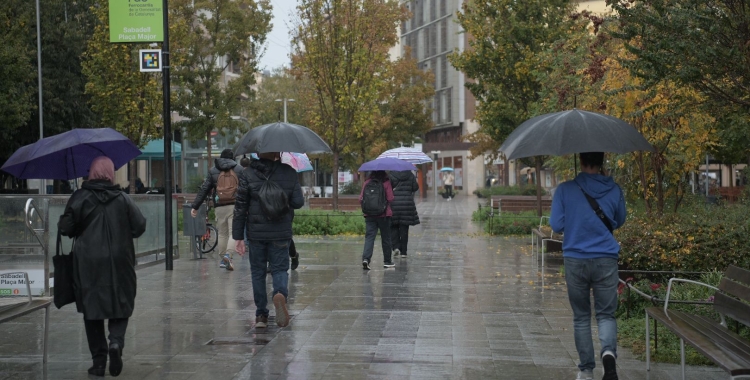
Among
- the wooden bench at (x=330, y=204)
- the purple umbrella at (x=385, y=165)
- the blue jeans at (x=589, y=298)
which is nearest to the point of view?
the blue jeans at (x=589, y=298)

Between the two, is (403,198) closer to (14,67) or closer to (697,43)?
(697,43)

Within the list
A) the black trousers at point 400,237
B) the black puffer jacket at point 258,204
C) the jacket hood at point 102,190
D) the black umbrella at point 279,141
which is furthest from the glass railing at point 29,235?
the black trousers at point 400,237

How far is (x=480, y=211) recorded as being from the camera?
107 feet

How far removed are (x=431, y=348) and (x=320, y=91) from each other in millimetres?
20134

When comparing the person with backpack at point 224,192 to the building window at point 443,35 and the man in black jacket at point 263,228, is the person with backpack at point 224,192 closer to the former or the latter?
the man in black jacket at point 263,228

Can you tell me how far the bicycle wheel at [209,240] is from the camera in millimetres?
18484

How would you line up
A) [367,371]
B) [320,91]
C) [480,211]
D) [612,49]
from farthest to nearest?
[480,211] → [320,91] → [612,49] → [367,371]

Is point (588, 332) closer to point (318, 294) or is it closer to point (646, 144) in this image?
point (646, 144)

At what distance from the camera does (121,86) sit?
29984mm

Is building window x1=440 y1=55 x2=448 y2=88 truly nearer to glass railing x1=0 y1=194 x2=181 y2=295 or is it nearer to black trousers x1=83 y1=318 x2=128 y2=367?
glass railing x1=0 y1=194 x2=181 y2=295

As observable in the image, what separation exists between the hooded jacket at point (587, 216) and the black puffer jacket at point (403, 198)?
1027 centimetres

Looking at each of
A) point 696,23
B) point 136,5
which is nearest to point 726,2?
point 696,23

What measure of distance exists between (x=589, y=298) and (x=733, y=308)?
0.98 metres

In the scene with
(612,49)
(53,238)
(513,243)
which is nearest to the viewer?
(53,238)
